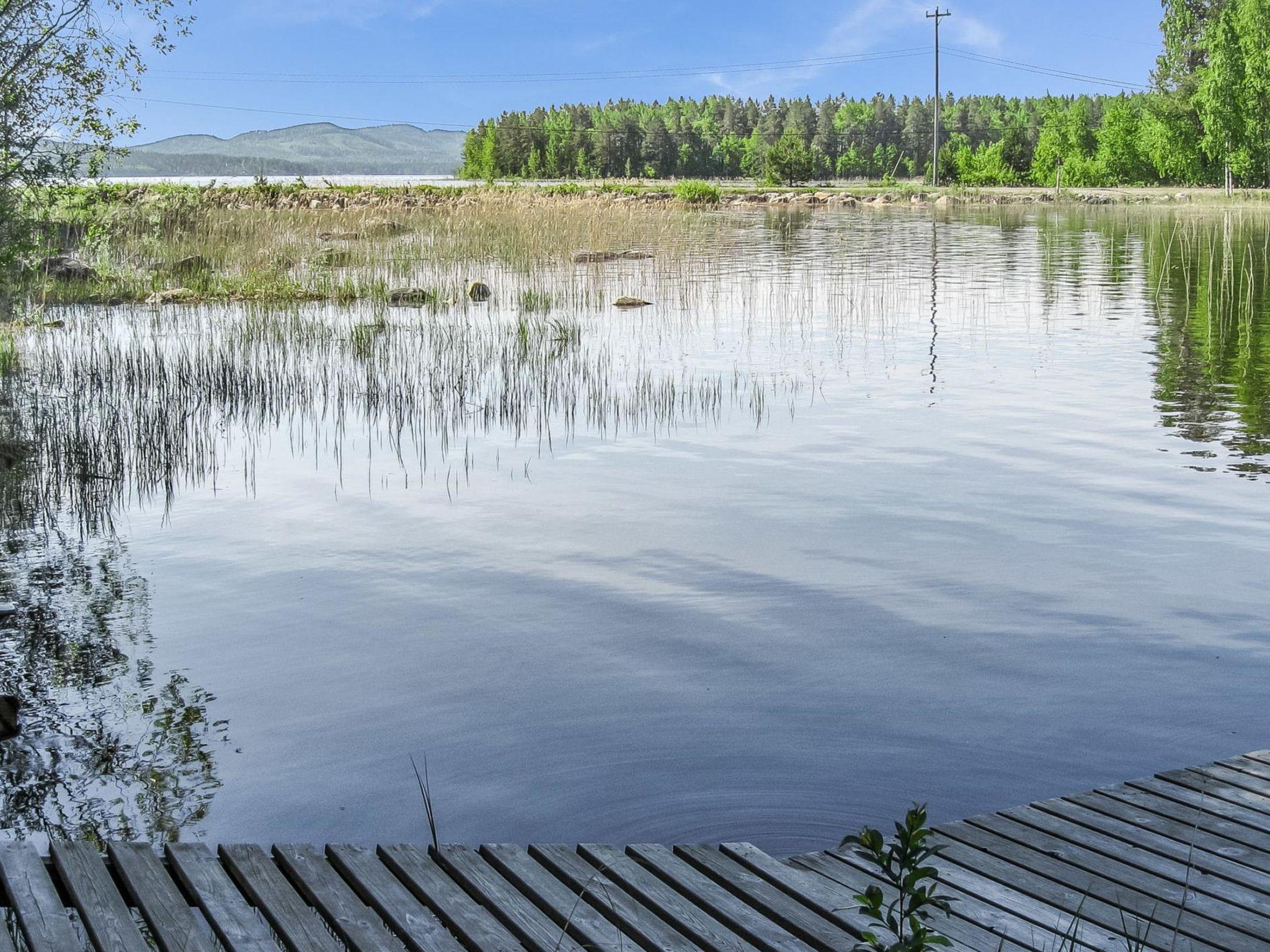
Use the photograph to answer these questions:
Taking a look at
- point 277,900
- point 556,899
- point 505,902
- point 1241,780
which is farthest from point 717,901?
point 1241,780

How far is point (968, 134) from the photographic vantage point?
14175 centimetres

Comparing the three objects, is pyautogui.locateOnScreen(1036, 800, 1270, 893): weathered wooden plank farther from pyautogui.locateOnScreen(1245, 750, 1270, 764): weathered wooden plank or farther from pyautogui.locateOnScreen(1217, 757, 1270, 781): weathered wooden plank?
pyautogui.locateOnScreen(1245, 750, 1270, 764): weathered wooden plank

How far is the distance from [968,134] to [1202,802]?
148 metres

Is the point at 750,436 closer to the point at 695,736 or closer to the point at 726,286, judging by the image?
the point at 695,736

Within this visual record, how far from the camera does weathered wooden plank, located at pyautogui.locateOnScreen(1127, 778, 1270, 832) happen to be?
3922mm

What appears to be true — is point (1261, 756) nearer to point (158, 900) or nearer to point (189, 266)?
point (158, 900)

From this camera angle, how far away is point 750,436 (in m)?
10.6

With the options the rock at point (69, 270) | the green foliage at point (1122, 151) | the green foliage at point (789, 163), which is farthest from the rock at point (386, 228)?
the green foliage at point (789, 163)

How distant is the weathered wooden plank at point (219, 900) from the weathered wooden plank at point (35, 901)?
30cm

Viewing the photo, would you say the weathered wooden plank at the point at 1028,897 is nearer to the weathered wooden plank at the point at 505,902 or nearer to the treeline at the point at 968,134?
the weathered wooden plank at the point at 505,902

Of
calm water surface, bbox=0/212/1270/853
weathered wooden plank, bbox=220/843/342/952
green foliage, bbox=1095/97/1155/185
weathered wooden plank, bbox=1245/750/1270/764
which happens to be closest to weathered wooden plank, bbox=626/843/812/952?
calm water surface, bbox=0/212/1270/853

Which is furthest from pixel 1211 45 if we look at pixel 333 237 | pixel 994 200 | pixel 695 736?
pixel 695 736

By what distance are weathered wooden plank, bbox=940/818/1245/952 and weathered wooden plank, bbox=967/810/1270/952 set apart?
0.05 feet

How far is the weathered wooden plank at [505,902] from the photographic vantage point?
3.11m
